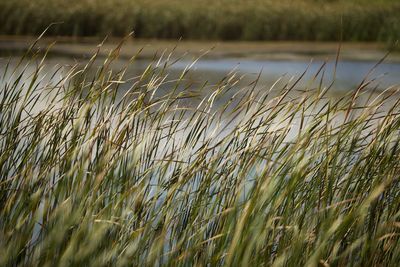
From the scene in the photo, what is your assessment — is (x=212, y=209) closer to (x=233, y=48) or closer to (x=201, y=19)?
(x=233, y=48)

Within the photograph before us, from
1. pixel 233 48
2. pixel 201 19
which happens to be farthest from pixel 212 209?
pixel 201 19

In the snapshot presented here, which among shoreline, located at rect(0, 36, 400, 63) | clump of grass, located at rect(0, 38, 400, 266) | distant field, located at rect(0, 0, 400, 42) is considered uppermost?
clump of grass, located at rect(0, 38, 400, 266)

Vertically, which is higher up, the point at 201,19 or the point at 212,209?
the point at 212,209

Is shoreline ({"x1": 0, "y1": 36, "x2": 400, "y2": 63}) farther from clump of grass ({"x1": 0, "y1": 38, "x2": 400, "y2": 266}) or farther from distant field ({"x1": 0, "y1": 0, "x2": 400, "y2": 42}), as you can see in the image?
clump of grass ({"x1": 0, "y1": 38, "x2": 400, "y2": 266})

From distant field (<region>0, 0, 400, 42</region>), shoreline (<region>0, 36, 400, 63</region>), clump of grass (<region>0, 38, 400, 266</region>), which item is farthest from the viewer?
distant field (<region>0, 0, 400, 42</region>)

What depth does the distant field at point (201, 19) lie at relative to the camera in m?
9.70

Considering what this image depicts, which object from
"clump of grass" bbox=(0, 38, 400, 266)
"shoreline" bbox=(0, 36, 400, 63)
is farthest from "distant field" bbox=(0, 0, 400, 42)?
"clump of grass" bbox=(0, 38, 400, 266)

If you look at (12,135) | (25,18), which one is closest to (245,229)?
(12,135)

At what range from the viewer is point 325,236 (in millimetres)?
1668

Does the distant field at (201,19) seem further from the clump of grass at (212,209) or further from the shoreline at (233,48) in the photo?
the clump of grass at (212,209)

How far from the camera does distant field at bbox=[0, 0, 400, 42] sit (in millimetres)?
9695

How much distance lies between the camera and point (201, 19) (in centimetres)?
1032

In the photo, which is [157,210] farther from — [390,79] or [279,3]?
[279,3]

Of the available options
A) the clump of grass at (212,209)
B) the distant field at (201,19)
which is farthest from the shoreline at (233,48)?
the clump of grass at (212,209)
